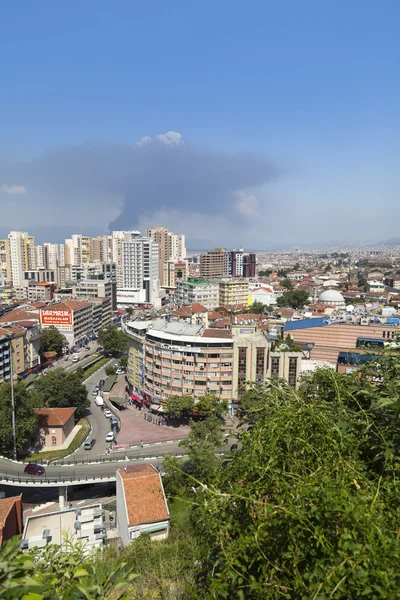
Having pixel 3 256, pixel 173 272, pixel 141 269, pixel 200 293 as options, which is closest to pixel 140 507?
pixel 200 293

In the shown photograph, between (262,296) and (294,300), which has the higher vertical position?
(262,296)

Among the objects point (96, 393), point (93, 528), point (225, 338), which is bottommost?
point (96, 393)

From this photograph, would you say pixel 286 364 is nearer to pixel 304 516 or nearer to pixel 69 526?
pixel 69 526

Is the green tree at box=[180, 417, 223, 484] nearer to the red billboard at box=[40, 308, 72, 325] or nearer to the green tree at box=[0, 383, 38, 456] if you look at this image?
the green tree at box=[0, 383, 38, 456]

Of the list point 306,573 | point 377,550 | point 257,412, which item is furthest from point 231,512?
point 257,412

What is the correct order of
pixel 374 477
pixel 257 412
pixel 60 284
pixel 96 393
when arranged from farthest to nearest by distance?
pixel 60 284 < pixel 96 393 < pixel 257 412 < pixel 374 477

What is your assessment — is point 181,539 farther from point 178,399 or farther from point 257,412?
point 178,399
